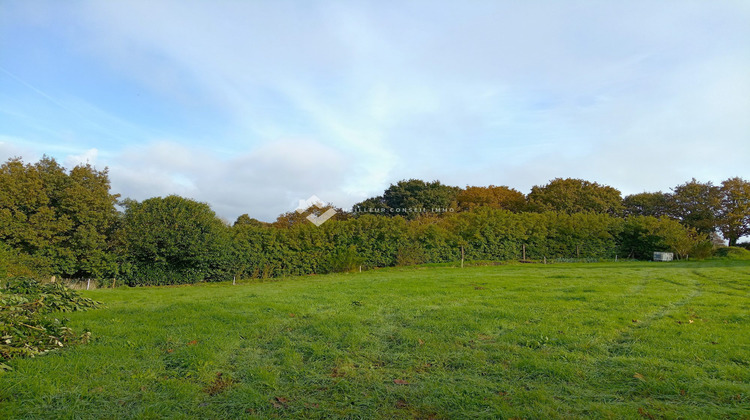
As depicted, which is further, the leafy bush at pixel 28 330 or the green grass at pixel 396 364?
the leafy bush at pixel 28 330

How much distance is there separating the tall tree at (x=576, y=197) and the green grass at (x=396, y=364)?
29.3 meters

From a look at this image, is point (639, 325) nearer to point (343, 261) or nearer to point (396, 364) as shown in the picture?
point (396, 364)

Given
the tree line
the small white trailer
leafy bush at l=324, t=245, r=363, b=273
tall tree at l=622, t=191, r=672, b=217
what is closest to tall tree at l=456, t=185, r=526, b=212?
tall tree at l=622, t=191, r=672, b=217

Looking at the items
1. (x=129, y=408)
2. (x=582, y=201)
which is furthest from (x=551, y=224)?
(x=129, y=408)

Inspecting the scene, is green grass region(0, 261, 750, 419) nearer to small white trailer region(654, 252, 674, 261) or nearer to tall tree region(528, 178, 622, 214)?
small white trailer region(654, 252, 674, 261)

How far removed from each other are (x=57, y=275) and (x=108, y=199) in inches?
125

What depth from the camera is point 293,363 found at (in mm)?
4082

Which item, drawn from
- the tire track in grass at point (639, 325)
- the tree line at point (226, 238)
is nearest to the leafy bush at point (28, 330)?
the tree line at point (226, 238)

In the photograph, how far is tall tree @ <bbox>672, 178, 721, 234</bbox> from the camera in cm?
3241

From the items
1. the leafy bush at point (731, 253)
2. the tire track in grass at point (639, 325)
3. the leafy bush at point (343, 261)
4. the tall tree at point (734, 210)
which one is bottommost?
the tire track in grass at point (639, 325)

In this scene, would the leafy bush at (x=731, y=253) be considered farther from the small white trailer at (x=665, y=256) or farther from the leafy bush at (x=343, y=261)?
the leafy bush at (x=343, y=261)

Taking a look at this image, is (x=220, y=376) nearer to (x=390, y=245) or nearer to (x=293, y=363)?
(x=293, y=363)

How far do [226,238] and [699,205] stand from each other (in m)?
37.6

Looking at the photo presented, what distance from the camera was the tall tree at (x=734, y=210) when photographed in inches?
1167
